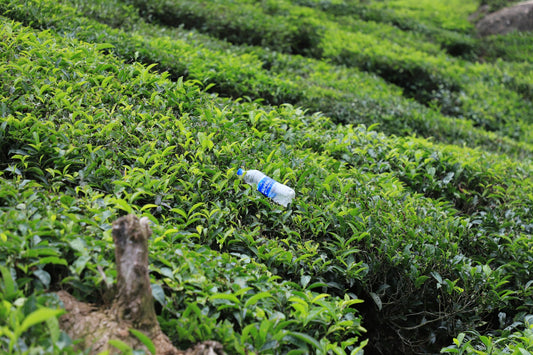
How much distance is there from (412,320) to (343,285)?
0.65 meters

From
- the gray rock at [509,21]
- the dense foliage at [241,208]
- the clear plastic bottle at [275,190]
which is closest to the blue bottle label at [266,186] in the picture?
the clear plastic bottle at [275,190]

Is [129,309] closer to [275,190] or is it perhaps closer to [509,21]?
[275,190]

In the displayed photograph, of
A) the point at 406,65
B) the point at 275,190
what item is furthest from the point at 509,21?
the point at 275,190

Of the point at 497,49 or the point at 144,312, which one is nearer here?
the point at 144,312

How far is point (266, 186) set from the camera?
308 centimetres

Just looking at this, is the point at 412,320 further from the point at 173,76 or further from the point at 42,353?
the point at 173,76

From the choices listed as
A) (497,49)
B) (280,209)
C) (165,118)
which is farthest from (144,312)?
(497,49)

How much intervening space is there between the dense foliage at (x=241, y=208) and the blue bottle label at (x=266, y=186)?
0.37 feet

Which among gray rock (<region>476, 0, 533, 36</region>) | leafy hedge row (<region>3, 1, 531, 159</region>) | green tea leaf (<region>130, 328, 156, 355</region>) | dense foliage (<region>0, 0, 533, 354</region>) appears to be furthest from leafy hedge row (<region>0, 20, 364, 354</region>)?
gray rock (<region>476, 0, 533, 36</region>)

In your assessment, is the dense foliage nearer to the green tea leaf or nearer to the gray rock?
the green tea leaf

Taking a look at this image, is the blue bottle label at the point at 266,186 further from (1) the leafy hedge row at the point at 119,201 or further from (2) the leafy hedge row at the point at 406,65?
(2) the leafy hedge row at the point at 406,65

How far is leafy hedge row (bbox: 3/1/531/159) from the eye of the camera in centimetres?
489

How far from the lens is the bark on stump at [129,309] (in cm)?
180

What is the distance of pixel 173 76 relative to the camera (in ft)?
15.8
